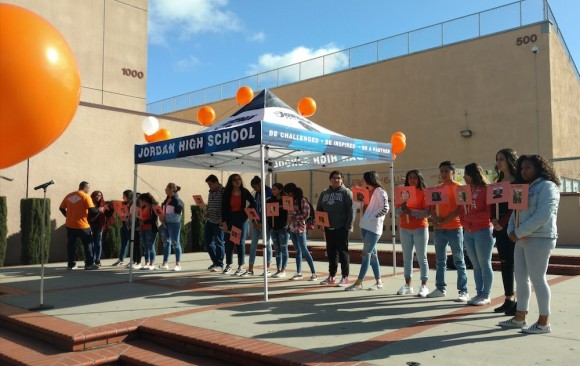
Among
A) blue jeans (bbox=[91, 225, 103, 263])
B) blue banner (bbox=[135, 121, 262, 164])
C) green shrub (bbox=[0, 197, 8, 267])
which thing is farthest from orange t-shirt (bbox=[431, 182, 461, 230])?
green shrub (bbox=[0, 197, 8, 267])

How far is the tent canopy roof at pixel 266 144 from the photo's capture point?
22.5 ft

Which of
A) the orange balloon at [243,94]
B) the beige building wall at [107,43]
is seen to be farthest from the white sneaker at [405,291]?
the beige building wall at [107,43]

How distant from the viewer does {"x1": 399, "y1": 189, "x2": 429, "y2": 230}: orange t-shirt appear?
686cm

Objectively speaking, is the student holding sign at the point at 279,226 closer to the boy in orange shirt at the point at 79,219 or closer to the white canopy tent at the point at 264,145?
the white canopy tent at the point at 264,145

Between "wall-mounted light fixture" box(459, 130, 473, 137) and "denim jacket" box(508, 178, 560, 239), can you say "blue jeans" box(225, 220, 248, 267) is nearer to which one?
"denim jacket" box(508, 178, 560, 239)

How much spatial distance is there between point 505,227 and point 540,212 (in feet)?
3.20

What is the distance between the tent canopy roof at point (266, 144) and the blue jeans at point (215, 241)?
4.25ft

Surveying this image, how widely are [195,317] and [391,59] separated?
18197mm

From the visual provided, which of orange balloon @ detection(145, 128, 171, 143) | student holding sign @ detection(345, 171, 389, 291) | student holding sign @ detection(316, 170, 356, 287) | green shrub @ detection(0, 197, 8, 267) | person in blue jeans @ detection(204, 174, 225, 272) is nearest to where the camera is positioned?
student holding sign @ detection(345, 171, 389, 291)

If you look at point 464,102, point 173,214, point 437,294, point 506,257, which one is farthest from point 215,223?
point 464,102

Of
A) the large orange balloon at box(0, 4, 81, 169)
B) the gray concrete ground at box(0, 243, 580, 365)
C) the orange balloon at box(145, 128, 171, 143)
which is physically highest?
the orange balloon at box(145, 128, 171, 143)

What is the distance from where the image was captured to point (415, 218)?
692cm

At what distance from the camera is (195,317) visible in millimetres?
5730

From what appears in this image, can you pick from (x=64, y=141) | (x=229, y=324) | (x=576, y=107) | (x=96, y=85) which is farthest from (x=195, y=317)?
(x=576, y=107)
